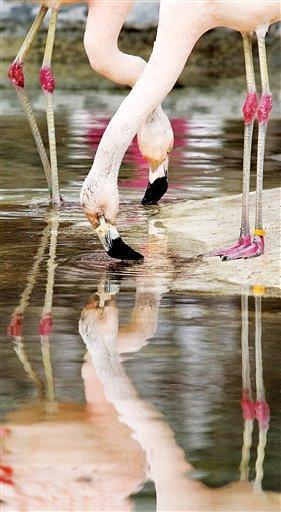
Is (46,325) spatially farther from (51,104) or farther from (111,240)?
(51,104)

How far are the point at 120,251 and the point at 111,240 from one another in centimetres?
9

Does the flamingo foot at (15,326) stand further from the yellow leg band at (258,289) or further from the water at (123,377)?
the yellow leg band at (258,289)

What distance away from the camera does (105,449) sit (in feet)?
16.6

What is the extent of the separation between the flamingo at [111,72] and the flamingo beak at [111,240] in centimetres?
225

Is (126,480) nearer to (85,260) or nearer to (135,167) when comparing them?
(85,260)

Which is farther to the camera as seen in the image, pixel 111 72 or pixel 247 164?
pixel 111 72

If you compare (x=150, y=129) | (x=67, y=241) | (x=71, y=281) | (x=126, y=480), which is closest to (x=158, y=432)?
(x=126, y=480)

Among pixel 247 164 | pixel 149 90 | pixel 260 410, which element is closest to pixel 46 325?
pixel 260 410

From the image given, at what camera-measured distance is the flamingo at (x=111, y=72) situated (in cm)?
1038

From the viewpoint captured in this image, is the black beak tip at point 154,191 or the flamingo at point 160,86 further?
the black beak tip at point 154,191

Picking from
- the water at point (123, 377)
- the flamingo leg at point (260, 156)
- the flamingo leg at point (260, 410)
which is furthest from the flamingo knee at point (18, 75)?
the flamingo leg at point (260, 410)

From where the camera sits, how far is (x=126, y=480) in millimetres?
4766

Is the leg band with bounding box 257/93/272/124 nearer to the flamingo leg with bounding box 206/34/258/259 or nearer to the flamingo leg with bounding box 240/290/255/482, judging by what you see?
the flamingo leg with bounding box 206/34/258/259

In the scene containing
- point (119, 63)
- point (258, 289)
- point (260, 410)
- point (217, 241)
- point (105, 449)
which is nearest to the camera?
point (105, 449)
